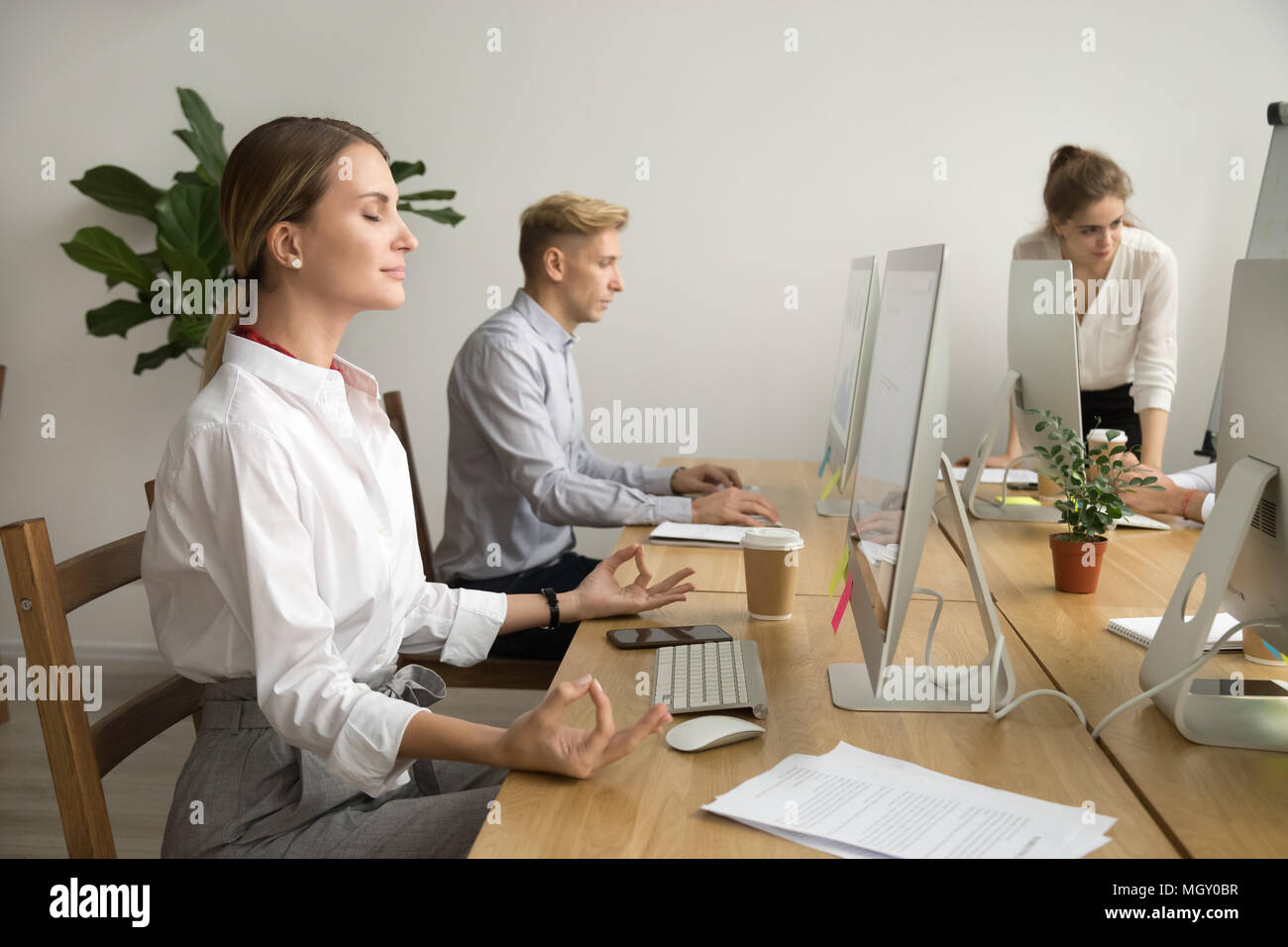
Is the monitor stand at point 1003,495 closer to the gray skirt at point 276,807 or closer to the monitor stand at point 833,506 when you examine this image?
the monitor stand at point 833,506

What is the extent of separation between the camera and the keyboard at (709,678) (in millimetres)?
1222

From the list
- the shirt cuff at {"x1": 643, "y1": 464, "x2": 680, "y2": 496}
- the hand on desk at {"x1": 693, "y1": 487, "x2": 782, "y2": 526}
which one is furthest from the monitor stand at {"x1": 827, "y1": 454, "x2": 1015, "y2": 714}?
the shirt cuff at {"x1": 643, "y1": 464, "x2": 680, "y2": 496}

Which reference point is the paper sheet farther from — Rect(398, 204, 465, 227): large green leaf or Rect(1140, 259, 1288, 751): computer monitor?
Rect(398, 204, 465, 227): large green leaf

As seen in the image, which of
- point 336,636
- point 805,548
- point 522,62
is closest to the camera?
point 336,636

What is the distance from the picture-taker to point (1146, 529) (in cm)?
218

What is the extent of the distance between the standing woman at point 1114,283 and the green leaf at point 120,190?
2619mm

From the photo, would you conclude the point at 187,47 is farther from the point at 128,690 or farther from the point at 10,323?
the point at 128,690

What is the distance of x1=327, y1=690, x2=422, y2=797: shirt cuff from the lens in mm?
1101

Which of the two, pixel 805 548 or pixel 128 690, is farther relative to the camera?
pixel 128 690

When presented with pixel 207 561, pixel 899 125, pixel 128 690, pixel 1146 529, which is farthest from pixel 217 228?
pixel 1146 529

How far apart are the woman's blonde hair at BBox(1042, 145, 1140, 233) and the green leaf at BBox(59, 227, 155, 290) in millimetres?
2627

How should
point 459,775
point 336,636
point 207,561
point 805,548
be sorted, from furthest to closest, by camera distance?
point 805,548, point 459,775, point 336,636, point 207,561
